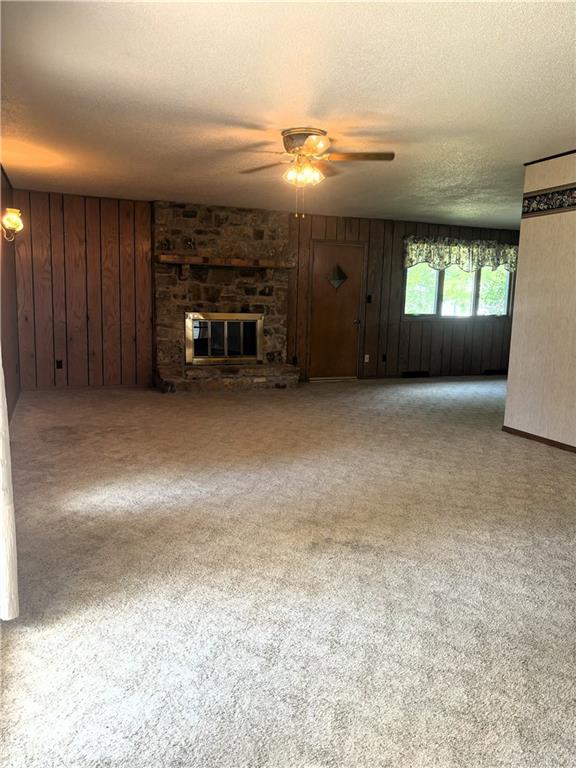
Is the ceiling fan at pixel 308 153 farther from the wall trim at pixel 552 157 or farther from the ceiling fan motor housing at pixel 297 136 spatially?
the wall trim at pixel 552 157

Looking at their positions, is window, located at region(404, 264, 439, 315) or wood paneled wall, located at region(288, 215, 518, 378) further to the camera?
window, located at region(404, 264, 439, 315)

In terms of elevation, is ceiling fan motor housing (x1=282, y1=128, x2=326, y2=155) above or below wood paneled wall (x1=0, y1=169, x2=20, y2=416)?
above

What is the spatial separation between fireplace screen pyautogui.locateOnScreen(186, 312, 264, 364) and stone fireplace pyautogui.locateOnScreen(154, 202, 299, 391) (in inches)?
0.5

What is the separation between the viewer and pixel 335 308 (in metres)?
8.38

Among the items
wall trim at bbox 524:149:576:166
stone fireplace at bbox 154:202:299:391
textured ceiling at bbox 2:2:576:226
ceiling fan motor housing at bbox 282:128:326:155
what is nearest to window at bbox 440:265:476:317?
stone fireplace at bbox 154:202:299:391

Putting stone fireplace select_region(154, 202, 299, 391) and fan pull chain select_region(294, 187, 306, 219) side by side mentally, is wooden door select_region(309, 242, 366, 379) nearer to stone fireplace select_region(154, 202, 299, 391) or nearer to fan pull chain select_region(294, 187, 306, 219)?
stone fireplace select_region(154, 202, 299, 391)

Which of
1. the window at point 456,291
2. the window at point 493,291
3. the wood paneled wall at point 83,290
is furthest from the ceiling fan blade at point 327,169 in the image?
the window at point 493,291

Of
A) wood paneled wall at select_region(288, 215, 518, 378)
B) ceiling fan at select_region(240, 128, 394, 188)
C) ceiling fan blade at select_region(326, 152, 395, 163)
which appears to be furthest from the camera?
wood paneled wall at select_region(288, 215, 518, 378)

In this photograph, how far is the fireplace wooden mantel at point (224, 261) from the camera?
7.13 m

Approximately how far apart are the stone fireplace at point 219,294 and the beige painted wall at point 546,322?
3.12m

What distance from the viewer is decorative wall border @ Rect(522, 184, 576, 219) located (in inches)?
182

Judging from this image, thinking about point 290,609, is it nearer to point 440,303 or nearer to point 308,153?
point 308,153

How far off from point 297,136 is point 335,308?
4451 millimetres

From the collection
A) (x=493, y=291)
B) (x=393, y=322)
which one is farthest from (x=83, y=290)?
(x=493, y=291)
